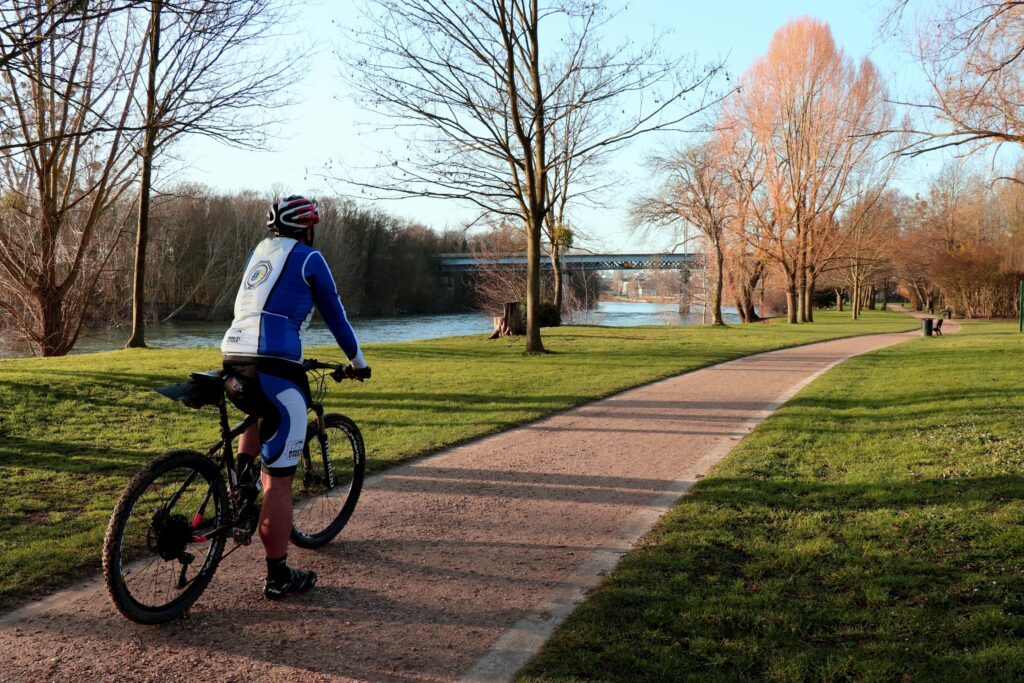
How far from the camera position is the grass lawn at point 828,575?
2926 mm

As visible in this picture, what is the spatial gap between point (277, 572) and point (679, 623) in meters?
1.94

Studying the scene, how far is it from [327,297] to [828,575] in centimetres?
298

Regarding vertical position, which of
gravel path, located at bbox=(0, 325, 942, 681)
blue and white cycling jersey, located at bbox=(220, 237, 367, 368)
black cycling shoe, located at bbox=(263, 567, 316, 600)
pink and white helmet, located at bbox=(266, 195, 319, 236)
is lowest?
gravel path, located at bbox=(0, 325, 942, 681)

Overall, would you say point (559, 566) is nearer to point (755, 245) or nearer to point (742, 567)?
point (742, 567)

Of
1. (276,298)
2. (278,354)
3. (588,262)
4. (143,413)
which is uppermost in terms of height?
(588,262)

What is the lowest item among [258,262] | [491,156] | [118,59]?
[258,262]

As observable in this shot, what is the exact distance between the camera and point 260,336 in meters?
3.46

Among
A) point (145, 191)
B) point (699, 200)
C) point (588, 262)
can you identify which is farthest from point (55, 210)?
point (588, 262)

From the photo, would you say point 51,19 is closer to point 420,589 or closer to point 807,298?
point 420,589

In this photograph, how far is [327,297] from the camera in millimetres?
3652

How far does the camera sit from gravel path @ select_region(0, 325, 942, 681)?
2971 millimetres

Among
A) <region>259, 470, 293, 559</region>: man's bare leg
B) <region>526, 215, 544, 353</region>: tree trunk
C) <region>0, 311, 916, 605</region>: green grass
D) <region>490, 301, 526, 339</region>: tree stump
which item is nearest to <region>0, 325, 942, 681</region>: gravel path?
<region>259, 470, 293, 559</region>: man's bare leg

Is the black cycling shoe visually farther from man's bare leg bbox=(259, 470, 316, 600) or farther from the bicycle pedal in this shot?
the bicycle pedal

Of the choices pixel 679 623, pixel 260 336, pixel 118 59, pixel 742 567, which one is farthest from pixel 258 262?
pixel 118 59
